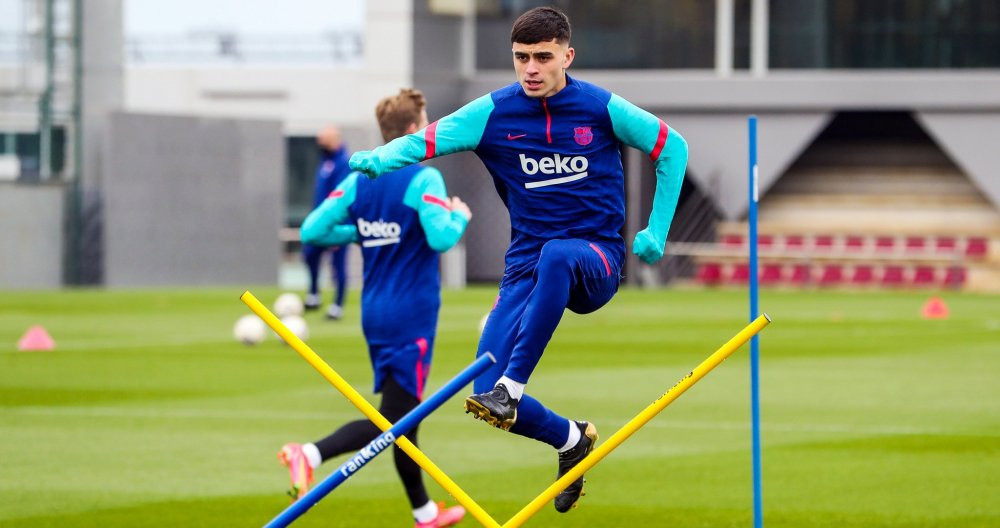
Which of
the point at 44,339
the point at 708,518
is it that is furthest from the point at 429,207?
the point at 44,339

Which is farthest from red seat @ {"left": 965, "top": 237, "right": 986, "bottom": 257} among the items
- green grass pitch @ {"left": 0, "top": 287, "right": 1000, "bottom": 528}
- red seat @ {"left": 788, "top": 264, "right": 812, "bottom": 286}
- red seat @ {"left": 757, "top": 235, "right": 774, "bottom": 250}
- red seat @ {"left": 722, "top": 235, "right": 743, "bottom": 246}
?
green grass pitch @ {"left": 0, "top": 287, "right": 1000, "bottom": 528}

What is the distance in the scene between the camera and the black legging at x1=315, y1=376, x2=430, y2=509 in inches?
330

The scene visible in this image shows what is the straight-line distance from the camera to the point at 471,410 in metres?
6.35

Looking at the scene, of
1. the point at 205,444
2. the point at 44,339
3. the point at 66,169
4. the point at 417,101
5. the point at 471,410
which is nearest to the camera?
the point at 471,410

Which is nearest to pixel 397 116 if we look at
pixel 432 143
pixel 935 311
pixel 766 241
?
pixel 432 143

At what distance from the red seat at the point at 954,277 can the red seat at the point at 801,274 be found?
111 inches

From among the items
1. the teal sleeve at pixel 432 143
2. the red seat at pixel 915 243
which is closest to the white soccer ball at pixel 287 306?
the teal sleeve at pixel 432 143

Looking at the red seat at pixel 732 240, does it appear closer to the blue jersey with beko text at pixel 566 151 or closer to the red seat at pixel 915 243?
the red seat at pixel 915 243

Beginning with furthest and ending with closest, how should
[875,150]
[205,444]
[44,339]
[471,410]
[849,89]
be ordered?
[875,150] → [849,89] → [44,339] → [205,444] → [471,410]

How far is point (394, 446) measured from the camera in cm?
835

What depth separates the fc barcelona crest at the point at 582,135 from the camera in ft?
23.2

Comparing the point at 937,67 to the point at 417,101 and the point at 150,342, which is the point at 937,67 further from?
the point at 417,101

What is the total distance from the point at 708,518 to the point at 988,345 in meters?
12.0

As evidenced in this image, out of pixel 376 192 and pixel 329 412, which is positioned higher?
pixel 376 192
